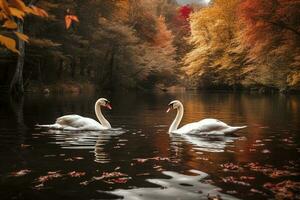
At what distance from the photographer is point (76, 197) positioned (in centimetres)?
599

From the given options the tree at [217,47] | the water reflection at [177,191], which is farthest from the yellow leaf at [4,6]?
the tree at [217,47]

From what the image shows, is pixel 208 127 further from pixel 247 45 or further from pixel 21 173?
pixel 247 45

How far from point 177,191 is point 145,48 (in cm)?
5726

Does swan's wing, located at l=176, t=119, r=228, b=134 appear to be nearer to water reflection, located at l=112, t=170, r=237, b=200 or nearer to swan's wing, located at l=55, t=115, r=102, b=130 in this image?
swan's wing, located at l=55, t=115, r=102, b=130

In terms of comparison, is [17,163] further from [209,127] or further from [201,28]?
[201,28]

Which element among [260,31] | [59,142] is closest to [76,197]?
[59,142]

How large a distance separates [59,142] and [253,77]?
1863 inches

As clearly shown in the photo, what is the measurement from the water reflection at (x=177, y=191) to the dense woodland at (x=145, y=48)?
83.1ft

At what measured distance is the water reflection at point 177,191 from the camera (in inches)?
235

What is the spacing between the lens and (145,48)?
62906 millimetres

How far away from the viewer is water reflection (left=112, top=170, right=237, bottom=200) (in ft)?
19.6

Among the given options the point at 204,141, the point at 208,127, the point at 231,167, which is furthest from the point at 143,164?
the point at 208,127

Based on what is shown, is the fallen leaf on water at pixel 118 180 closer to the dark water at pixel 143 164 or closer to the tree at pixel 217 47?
the dark water at pixel 143 164

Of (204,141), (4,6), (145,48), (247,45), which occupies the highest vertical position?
(145,48)
